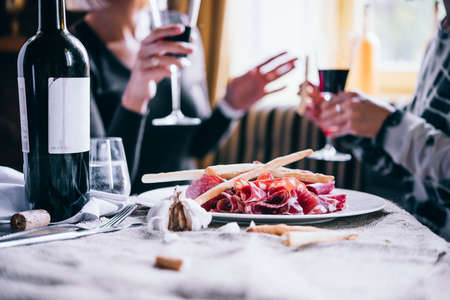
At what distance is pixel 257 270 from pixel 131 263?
0.13 meters

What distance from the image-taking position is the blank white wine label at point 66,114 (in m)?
0.71

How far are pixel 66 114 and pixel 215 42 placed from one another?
2.43 meters

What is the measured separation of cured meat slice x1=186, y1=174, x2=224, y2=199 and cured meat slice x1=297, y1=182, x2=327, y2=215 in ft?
0.41

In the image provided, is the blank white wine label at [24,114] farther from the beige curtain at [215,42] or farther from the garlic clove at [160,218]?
the beige curtain at [215,42]

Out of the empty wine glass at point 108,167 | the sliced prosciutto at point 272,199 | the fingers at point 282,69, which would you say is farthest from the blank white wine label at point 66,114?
the fingers at point 282,69

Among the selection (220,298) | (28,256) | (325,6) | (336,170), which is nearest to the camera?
(220,298)

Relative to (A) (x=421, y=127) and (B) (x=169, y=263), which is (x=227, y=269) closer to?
(B) (x=169, y=263)

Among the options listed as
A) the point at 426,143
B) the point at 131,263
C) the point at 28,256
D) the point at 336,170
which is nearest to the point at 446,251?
the point at 131,263

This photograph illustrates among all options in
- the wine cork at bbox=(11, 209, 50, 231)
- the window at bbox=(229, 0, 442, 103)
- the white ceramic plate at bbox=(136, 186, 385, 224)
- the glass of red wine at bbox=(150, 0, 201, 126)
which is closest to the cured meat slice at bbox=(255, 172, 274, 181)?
the white ceramic plate at bbox=(136, 186, 385, 224)

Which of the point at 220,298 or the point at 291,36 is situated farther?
the point at 291,36

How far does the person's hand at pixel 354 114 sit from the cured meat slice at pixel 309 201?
0.61 metres

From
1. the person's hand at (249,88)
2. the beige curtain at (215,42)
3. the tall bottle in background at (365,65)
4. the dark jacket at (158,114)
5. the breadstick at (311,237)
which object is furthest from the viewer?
the beige curtain at (215,42)

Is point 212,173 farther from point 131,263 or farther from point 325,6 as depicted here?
point 325,6

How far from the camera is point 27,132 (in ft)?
2.37
